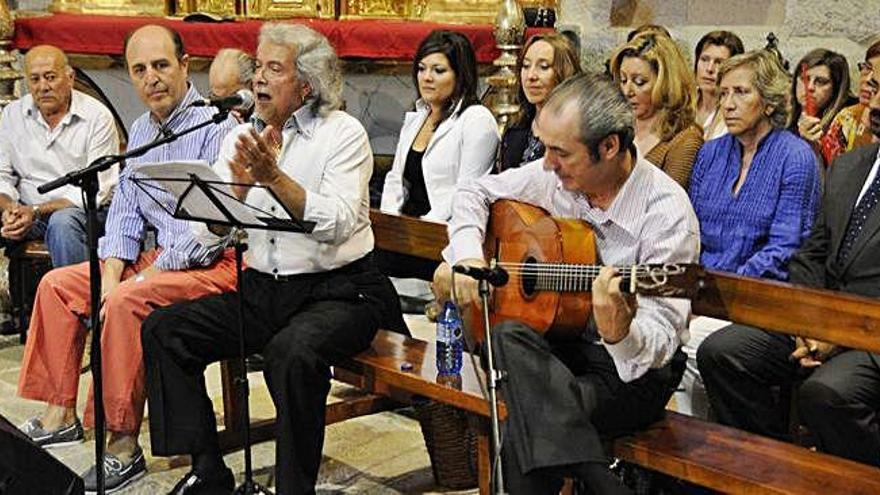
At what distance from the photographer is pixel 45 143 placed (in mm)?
5773

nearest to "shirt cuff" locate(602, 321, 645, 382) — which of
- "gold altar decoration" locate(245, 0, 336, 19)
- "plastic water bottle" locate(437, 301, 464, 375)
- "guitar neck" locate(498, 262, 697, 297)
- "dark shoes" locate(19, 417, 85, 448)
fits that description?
"guitar neck" locate(498, 262, 697, 297)

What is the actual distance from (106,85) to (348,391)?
144 inches

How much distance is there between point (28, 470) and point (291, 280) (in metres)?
1.37

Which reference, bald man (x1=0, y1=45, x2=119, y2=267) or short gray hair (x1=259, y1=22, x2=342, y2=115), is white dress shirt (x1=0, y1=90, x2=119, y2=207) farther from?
short gray hair (x1=259, y1=22, x2=342, y2=115)

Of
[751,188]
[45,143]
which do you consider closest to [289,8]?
[45,143]

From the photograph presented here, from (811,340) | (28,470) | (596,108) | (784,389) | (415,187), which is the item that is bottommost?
(784,389)

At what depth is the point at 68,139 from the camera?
5773 millimetres

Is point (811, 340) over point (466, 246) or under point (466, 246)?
under

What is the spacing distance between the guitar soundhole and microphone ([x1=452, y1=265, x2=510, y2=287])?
1.15 ft

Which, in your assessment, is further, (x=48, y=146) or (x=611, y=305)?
(x=48, y=146)

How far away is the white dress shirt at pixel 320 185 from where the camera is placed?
404 cm

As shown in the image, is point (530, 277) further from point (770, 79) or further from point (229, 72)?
point (229, 72)

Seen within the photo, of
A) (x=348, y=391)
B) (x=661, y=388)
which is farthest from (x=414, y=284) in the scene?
(x=661, y=388)

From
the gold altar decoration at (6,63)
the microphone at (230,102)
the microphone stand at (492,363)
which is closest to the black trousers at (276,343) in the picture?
the microphone at (230,102)
